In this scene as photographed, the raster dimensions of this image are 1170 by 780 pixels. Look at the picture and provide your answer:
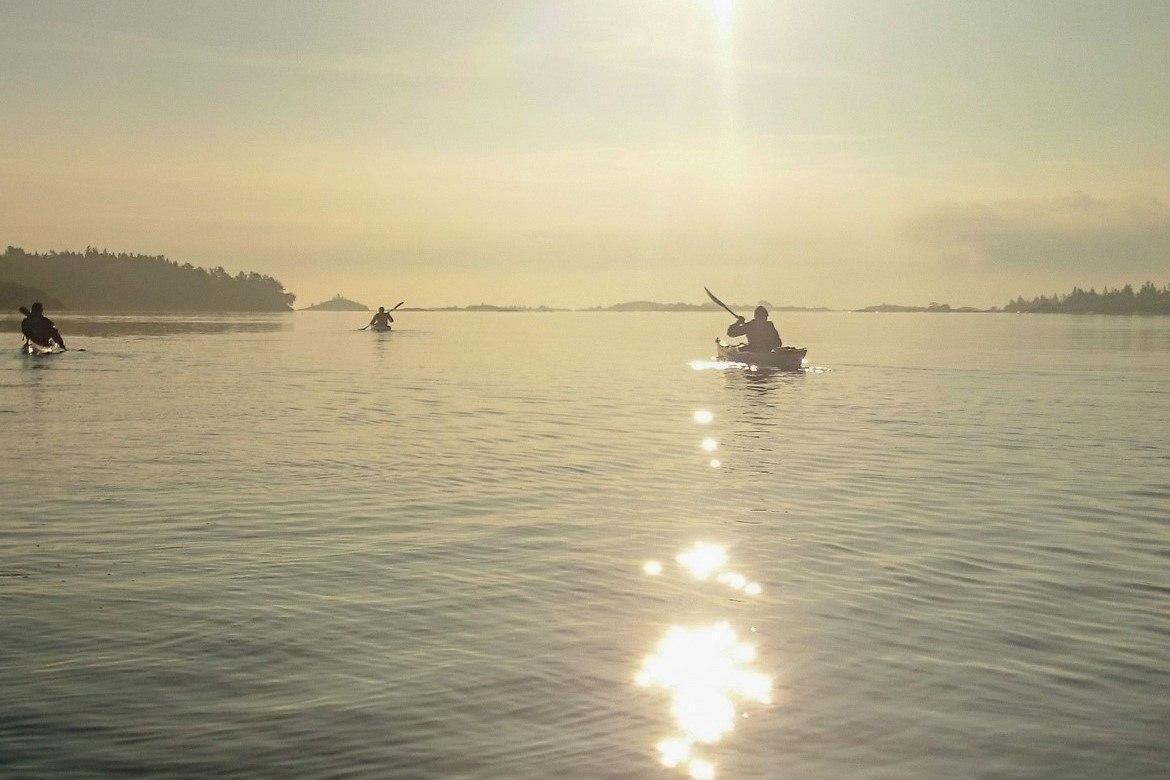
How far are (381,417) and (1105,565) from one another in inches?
867

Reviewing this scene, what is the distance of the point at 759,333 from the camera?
50.3m

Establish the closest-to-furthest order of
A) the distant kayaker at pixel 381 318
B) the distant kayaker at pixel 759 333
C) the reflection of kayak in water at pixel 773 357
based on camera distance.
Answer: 1. the distant kayaker at pixel 759 333
2. the reflection of kayak in water at pixel 773 357
3. the distant kayaker at pixel 381 318

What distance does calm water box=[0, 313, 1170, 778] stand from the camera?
7.62 metres

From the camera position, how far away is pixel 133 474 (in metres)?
19.8

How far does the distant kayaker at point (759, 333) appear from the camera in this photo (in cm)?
5009

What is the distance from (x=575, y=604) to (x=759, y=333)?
132 feet

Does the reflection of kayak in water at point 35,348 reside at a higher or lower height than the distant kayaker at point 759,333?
lower

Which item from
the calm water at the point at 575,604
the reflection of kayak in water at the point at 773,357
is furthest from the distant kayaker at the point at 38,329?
the reflection of kayak in water at the point at 773,357

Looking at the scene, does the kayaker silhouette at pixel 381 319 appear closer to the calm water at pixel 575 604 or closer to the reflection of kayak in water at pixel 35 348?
the reflection of kayak in water at pixel 35 348

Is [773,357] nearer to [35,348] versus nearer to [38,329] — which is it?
[38,329]

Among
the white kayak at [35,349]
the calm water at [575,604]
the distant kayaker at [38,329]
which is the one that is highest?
the distant kayaker at [38,329]

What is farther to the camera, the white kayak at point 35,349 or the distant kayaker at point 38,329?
the white kayak at point 35,349

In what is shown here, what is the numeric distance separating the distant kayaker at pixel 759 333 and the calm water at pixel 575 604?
74.7 ft

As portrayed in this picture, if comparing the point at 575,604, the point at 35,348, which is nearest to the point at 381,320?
the point at 35,348
